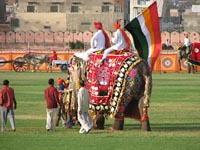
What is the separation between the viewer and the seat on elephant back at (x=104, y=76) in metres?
26.5

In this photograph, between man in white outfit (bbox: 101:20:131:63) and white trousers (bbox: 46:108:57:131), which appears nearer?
white trousers (bbox: 46:108:57:131)

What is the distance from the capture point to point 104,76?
26734 millimetres

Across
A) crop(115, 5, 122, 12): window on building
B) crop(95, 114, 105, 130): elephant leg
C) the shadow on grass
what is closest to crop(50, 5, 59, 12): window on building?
crop(115, 5, 122, 12): window on building

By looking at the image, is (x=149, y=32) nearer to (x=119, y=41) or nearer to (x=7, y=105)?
(x=119, y=41)

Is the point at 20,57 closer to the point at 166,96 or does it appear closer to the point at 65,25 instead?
the point at 166,96

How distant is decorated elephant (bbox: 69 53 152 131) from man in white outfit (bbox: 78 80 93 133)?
2.92 ft

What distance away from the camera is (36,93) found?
40.5 meters

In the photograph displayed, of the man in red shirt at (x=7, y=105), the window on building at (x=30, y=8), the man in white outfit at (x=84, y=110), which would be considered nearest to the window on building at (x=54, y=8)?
the window on building at (x=30, y=8)

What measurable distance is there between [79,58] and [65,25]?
95164 mm

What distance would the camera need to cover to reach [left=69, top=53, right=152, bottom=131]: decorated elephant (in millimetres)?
26328

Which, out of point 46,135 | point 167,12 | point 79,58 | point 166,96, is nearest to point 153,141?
point 46,135

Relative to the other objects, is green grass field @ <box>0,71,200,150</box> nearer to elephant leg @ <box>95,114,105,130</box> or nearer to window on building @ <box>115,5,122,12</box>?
elephant leg @ <box>95,114,105,130</box>

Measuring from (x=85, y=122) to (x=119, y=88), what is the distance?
1.33 m

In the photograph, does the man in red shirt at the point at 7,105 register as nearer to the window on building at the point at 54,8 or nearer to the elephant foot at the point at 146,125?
the elephant foot at the point at 146,125
